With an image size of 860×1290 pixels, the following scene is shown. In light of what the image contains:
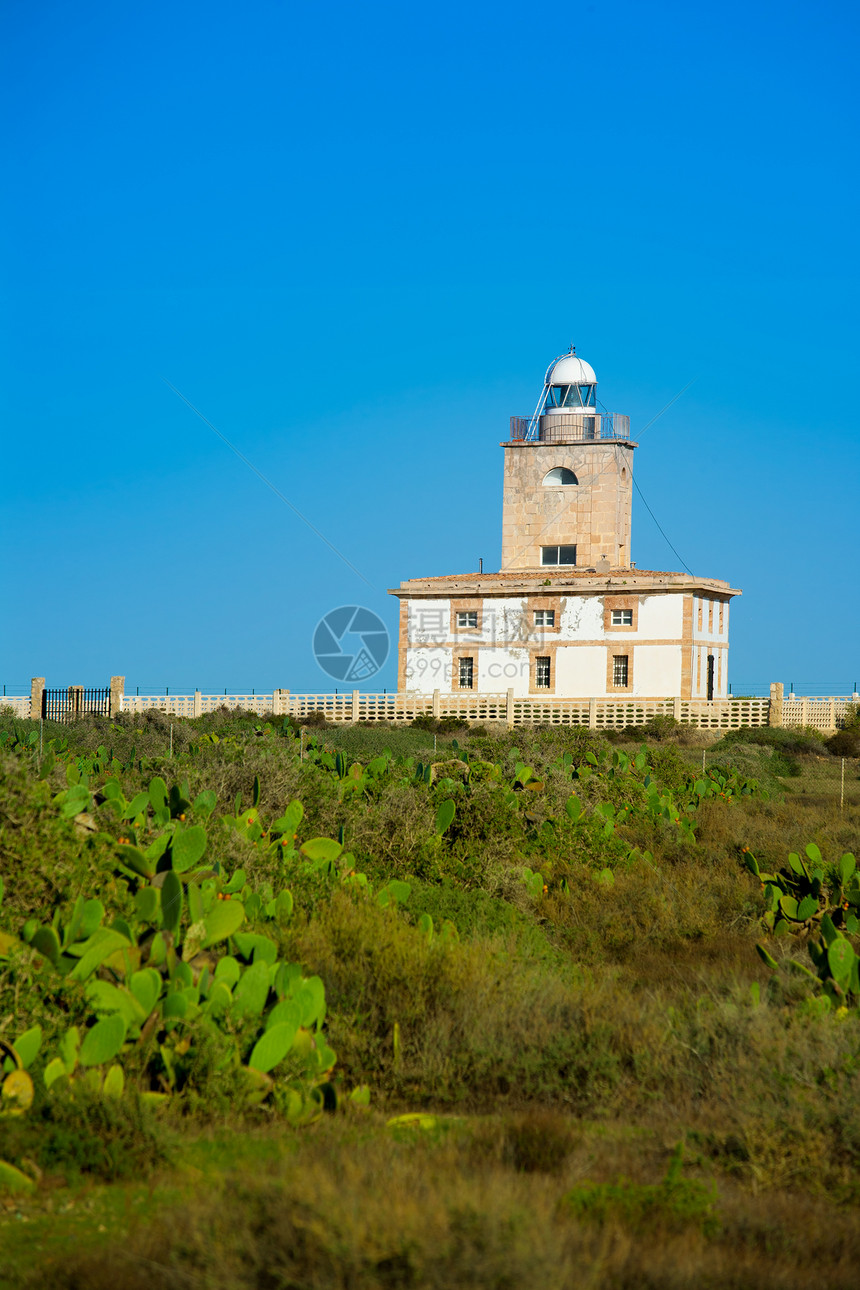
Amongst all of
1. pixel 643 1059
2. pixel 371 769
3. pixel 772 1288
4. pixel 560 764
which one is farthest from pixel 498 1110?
pixel 560 764

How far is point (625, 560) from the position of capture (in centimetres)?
4450

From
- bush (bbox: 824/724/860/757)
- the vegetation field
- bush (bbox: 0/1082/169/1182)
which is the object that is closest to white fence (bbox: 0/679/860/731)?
bush (bbox: 824/724/860/757)

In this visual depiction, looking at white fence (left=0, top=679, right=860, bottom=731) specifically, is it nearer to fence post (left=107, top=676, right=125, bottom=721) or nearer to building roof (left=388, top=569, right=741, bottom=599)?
fence post (left=107, top=676, right=125, bottom=721)

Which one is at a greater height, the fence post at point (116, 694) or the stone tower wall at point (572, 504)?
the stone tower wall at point (572, 504)

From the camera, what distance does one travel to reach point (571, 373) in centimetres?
4575

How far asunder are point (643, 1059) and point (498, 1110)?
0.76m

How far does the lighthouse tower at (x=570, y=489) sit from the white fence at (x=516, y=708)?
26.0 feet

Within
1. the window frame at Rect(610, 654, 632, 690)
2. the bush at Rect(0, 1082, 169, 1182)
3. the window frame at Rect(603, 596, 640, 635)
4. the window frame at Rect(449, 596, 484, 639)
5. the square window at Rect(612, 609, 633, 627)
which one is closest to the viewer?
the bush at Rect(0, 1082, 169, 1182)

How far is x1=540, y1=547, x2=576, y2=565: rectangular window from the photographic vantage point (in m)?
44.0

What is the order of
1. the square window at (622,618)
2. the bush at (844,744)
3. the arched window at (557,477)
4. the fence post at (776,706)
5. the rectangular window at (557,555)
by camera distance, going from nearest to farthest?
the bush at (844,744)
the fence post at (776,706)
the square window at (622,618)
the rectangular window at (557,555)
the arched window at (557,477)

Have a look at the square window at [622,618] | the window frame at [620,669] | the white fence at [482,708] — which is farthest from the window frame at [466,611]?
the window frame at [620,669]

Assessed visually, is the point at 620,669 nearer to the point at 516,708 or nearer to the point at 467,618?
the point at 516,708

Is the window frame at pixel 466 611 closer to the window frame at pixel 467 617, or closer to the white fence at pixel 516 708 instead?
the window frame at pixel 467 617

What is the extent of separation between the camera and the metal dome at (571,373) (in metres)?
45.4
